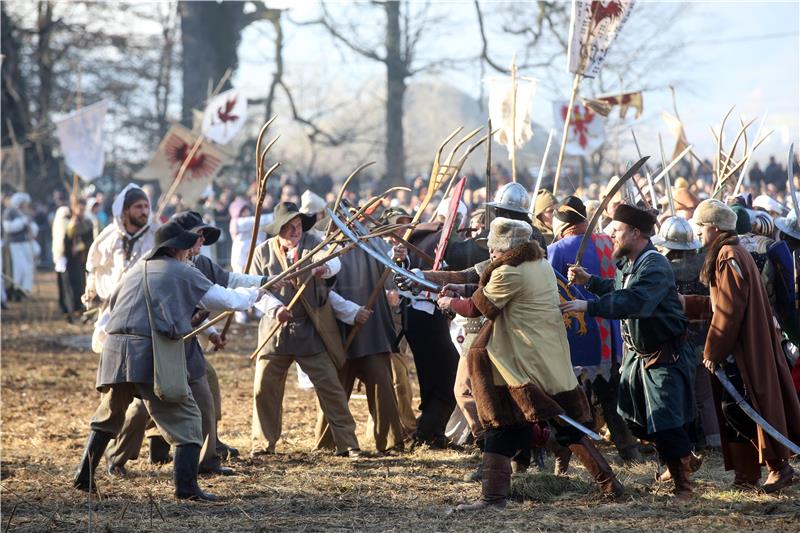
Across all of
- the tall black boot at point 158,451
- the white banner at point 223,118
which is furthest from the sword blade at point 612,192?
the white banner at point 223,118

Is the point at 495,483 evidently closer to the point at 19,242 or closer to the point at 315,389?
the point at 315,389

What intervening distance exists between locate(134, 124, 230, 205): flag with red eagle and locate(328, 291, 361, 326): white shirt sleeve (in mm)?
5229

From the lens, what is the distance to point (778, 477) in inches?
251

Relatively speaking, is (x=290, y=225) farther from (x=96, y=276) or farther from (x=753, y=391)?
(x=753, y=391)

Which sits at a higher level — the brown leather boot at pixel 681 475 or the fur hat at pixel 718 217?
the fur hat at pixel 718 217

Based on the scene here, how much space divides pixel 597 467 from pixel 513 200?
159 cm

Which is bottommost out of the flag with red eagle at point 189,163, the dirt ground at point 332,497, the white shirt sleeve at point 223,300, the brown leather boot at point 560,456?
the dirt ground at point 332,497

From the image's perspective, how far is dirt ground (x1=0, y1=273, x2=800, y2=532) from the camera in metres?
5.86

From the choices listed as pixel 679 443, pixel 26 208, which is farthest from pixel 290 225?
pixel 26 208

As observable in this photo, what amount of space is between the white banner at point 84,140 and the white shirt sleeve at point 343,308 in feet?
22.0

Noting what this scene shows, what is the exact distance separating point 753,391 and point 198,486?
3109 millimetres

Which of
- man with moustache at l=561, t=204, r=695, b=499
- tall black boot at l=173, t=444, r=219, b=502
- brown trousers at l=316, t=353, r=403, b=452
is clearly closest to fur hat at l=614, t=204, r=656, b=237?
man with moustache at l=561, t=204, r=695, b=499

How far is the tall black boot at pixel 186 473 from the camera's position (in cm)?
652

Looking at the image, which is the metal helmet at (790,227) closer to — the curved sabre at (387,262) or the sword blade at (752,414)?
the sword blade at (752,414)
